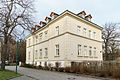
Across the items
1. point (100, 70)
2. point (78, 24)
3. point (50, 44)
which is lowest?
point (100, 70)

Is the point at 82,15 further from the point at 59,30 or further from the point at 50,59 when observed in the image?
the point at 50,59

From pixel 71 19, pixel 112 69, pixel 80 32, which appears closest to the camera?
pixel 112 69

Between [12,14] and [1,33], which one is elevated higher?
[12,14]

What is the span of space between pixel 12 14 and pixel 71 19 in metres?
10.2

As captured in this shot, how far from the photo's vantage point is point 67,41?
1446 inches

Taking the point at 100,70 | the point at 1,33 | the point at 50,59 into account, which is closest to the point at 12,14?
the point at 1,33

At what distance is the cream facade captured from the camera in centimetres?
3697

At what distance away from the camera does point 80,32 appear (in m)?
40.3

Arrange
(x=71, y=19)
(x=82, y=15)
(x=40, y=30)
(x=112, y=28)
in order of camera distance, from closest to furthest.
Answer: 1. (x=71, y=19)
2. (x=82, y=15)
3. (x=40, y=30)
4. (x=112, y=28)

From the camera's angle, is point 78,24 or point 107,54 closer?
point 78,24

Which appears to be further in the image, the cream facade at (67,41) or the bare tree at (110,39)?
the bare tree at (110,39)

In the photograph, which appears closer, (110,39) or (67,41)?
(67,41)

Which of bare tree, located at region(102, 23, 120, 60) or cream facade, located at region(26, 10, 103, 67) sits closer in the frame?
cream facade, located at region(26, 10, 103, 67)

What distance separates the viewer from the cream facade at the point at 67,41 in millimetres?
36969
